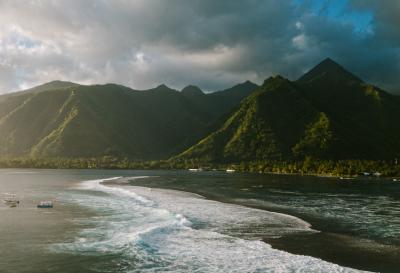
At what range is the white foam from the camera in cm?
3612

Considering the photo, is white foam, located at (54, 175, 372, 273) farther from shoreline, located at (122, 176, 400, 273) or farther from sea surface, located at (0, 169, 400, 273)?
shoreline, located at (122, 176, 400, 273)

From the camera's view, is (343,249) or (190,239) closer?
(343,249)

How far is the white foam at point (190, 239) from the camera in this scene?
36125 mm

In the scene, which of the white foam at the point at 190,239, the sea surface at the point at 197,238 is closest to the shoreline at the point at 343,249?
the sea surface at the point at 197,238

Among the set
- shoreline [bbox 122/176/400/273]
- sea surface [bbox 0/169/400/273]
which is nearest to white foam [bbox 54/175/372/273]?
sea surface [bbox 0/169/400/273]

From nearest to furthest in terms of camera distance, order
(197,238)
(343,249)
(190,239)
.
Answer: (343,249) < (190,239) < (197,238)

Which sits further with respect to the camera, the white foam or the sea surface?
the sea surface

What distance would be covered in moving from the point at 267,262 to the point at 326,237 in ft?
50.6

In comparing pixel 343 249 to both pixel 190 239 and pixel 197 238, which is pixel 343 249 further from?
pixel 190 239

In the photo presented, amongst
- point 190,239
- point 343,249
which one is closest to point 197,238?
point 190,239

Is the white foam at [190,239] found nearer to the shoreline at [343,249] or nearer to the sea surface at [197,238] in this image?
the sea surface at [197,238]

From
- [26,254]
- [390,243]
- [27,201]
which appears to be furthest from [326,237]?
[27,201]

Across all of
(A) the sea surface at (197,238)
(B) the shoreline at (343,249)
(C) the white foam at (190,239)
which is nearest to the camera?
(C) the white foam at (190,239)

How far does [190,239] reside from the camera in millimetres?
46906
